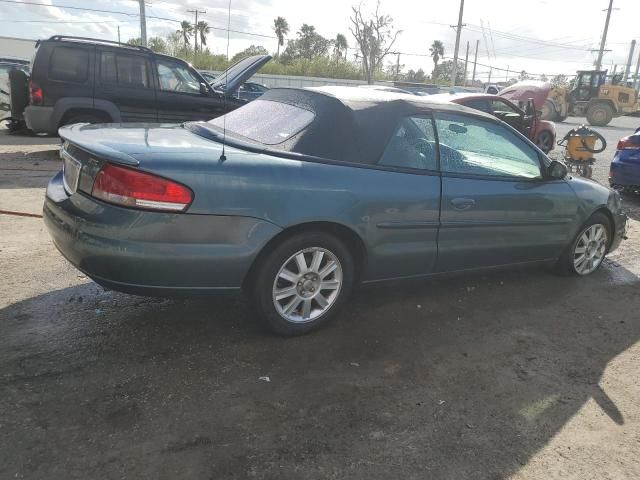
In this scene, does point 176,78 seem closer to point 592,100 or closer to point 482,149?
point 482,149

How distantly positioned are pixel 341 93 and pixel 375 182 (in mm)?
787

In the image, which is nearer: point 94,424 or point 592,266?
point 94,424

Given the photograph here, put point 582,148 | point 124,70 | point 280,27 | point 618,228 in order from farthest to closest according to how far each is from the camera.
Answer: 1. point 280,27
2. point 582,148
3. point 124,70
4. point 618,228

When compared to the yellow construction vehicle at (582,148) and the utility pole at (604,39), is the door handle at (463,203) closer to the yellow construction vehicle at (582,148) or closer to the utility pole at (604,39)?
the yellow construction vehicle at (582,148)

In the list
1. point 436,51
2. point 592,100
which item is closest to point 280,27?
point 436,51

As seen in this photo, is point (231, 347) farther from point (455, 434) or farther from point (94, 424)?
point (455, 434)

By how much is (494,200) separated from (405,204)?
2.83 ft

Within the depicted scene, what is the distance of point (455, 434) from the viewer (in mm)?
2508

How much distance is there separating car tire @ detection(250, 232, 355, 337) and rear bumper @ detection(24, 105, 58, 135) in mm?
6862

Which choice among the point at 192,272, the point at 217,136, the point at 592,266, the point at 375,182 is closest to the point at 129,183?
the point at 192,272

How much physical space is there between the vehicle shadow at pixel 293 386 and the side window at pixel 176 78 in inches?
240

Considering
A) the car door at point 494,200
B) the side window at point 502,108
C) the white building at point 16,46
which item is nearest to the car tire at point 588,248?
the car door at point 494,200

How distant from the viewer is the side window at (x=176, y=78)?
901cm

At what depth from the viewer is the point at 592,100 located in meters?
27.3
